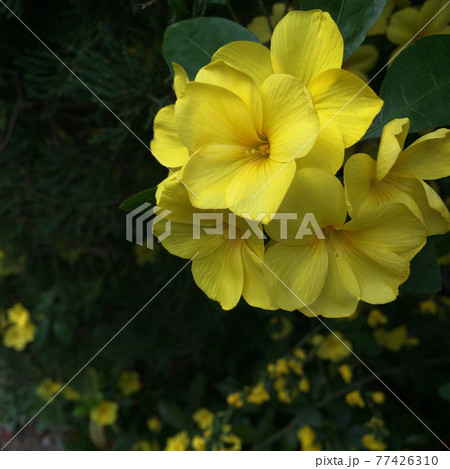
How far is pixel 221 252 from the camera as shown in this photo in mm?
546

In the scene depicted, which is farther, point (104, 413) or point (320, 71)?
point (104, 413)

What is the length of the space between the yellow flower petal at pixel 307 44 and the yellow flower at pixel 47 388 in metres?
1.51

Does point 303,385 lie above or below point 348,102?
below

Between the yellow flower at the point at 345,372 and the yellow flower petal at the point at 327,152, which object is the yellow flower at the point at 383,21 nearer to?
the yellow flower petal at the point at 327,152

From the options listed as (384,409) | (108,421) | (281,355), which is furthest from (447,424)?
(108,421)

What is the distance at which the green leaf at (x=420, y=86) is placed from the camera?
0.50m

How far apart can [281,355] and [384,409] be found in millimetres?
482

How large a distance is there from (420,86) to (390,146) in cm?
13

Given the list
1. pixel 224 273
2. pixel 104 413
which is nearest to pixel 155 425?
pixel 104 413

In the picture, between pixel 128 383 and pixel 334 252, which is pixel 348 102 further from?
pixel 128 383

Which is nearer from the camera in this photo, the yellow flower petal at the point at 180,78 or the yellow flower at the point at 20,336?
the yellow flower petal at the point at 180,78

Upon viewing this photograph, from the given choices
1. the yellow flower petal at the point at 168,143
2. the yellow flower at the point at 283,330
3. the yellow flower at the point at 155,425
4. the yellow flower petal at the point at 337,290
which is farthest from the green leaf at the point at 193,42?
the yellow flower at the point at 155,425

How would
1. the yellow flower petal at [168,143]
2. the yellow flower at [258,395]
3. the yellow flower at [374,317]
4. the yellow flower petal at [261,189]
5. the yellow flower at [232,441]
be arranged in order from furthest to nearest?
the yellow flower at [374,317] → the yellow flower at [258,395] → the yellow flower at [232,441] → the yellow flower petal at [168,143] → the yellow flower petal at [261,189]

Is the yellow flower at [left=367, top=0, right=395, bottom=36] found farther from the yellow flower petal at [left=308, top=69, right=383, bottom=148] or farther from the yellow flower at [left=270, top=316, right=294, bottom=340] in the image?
the yellow flower at [left=270, top=316, right=294, bottom=340]
